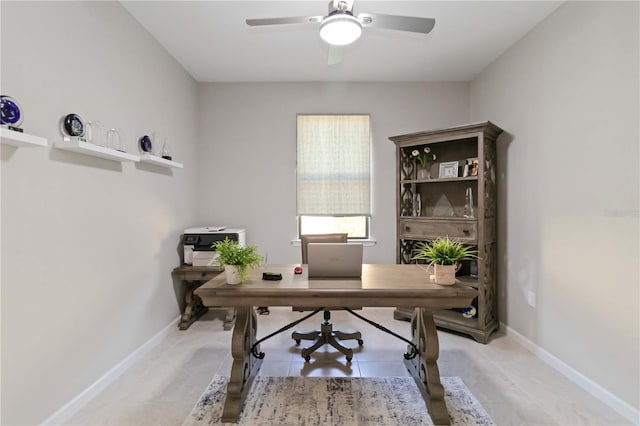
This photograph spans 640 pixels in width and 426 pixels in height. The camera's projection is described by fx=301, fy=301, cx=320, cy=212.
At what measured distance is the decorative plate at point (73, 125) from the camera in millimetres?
1801

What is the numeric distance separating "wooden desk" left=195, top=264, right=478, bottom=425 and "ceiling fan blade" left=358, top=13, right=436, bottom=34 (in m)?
1.59

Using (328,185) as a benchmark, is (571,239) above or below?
below

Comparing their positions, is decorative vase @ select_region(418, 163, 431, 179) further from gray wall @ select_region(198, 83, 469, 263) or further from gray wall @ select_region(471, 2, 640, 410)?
gray wall @ select_region(471, 2, 640, 410)

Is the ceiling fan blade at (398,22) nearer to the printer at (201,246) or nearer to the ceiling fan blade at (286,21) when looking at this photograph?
the ceiling fan blade at (286,21)

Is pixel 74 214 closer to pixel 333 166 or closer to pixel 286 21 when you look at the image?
pixel 286 21

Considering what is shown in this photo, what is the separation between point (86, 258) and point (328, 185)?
8.24ft

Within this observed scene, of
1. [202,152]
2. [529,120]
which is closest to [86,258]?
[202,152]

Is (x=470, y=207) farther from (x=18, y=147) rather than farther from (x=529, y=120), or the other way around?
(x=18, y=147)

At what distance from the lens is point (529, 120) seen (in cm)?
264

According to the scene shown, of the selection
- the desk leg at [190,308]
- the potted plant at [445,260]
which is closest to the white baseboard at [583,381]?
the potted plant at [445,260]

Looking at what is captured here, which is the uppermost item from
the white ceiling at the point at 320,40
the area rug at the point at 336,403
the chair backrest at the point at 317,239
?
the white ceiling at the point at 320,40

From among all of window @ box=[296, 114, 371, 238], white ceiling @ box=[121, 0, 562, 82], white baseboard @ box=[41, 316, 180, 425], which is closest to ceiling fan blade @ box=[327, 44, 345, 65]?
white ceiling @ box=[121, 0, 562, 82]

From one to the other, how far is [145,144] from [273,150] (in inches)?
59.2

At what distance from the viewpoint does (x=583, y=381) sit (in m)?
2.10
